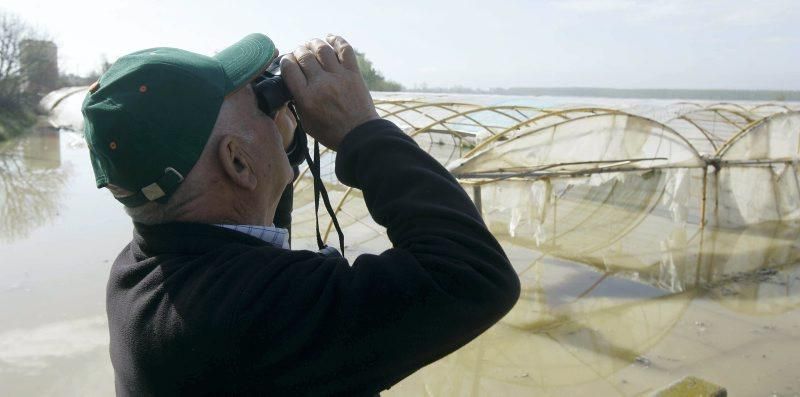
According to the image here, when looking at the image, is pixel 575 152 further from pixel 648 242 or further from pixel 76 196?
pixel 76 196

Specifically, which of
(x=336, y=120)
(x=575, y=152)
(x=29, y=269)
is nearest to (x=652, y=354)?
(x=575, y=152)

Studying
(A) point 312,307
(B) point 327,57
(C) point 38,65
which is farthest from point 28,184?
(C) point 38,65

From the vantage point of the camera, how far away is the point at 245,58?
109 centimetres

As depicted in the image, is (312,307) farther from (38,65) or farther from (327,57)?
(38,65)

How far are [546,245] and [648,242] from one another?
62.1 inches

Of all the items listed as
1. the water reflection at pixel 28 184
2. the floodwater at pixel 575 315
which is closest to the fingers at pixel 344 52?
the floodwater at pixel 575 315

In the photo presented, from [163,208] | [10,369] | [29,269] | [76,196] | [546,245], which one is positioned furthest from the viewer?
[76,196]

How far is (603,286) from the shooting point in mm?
6609

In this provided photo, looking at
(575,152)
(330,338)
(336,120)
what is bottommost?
(575,152)

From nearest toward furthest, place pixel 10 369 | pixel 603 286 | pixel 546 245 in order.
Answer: pixel 10 369, pixel 603 286, pixel 546 245

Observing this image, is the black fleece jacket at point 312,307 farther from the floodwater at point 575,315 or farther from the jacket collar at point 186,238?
the floodwater at point 575,315

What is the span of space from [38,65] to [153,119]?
139 feet

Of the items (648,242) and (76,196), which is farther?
(76,196)

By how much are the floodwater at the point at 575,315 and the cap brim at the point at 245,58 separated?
3619mm
